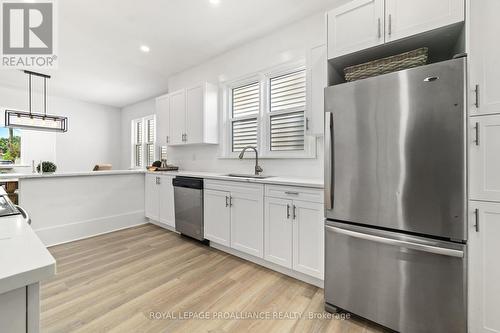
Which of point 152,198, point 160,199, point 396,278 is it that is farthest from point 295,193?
point 152,198

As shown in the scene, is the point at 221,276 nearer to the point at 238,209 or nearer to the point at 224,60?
the point at 238,209

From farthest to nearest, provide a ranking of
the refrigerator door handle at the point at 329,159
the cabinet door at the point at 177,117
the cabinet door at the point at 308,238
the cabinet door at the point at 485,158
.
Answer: the cabinet door at the point at 177,117 → the cabinet door at the point at 308,238 → the refrigerator door handle at the point at 329,159 → the cabinet door at the point at 485,158

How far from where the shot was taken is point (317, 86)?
7.61 ft

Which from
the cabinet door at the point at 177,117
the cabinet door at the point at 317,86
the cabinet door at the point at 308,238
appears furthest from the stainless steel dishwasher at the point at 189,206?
the cabinet door at the point at 317,86

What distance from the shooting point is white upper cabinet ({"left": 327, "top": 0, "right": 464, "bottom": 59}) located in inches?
58.0

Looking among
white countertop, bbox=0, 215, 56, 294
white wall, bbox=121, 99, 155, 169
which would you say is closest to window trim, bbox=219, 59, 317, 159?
white countertop, bbox=0, 215, 56, 294

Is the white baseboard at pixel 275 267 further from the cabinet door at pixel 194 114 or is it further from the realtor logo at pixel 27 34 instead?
the realtor logo at pixel 27 34

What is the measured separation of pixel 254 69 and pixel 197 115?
1.12m

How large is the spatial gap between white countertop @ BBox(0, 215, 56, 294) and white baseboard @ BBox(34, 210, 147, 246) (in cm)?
304

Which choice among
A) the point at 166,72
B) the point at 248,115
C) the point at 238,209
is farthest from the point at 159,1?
the point at 238,209

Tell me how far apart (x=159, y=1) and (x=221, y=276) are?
292 cm

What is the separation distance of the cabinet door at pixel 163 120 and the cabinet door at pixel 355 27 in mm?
3090

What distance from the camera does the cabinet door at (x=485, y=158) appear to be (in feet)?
4.24

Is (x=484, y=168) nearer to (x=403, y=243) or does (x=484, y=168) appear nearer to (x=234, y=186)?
(x=403, y=243)
